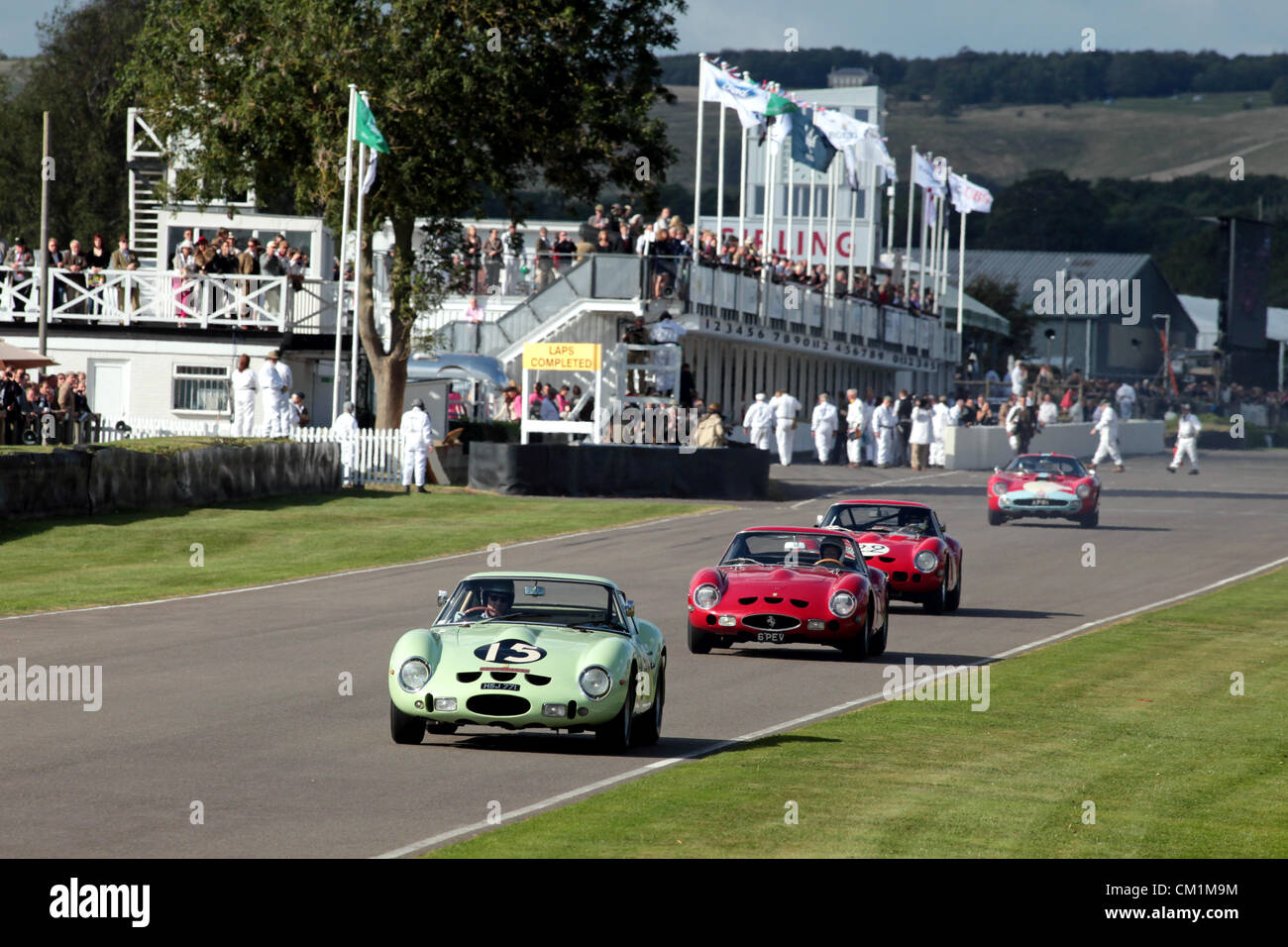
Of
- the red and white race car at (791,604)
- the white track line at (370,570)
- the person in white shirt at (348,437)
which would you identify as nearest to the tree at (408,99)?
the person in white shirt at (348,437)

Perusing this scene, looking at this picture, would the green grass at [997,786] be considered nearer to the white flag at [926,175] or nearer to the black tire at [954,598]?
the black tire at [954,598]

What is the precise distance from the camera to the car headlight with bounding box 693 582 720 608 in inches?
675

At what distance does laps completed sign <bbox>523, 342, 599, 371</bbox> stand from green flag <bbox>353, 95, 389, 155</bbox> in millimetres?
4929

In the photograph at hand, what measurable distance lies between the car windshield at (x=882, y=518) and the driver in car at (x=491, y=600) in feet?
30.9

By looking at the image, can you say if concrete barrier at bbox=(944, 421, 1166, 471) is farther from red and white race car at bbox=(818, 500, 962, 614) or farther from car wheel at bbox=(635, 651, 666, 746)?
car wheel at bbox=(635, 651, 666, 746)

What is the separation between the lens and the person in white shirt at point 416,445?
119ft

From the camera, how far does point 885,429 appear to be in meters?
50.6

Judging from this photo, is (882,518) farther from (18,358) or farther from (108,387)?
(108,387)

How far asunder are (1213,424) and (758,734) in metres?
75.3

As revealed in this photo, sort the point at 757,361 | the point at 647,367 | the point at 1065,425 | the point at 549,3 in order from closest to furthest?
the point at 549,3
the point at 647,367
the point at 757,361
the point at 1065,425

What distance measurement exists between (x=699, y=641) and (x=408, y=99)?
72.3ft
